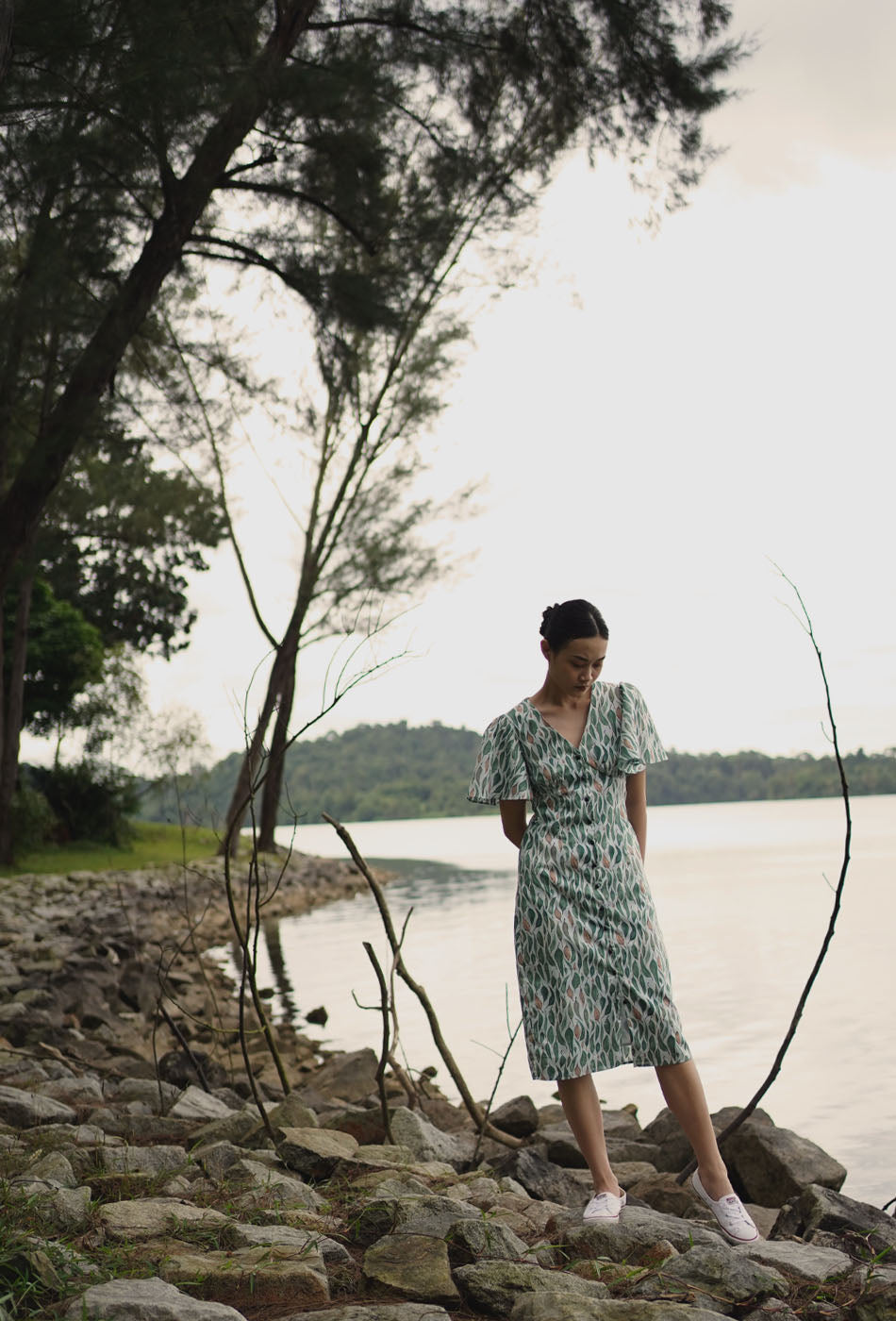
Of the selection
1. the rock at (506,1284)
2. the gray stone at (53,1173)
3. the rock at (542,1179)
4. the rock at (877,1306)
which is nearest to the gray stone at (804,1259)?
the rock at (877,1306)

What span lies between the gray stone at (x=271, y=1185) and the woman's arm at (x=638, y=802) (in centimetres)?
121

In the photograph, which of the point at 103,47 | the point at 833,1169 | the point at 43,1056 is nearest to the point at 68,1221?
the point at 833,1169

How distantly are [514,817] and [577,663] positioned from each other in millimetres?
466

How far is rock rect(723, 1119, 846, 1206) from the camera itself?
4.15 metres

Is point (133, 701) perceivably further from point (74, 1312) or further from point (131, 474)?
point (74, 1312)

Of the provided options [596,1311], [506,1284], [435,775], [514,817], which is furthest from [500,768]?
[435,775]

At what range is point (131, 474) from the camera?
1938 centimetres

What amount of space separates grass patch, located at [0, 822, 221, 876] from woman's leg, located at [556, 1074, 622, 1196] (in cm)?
1274

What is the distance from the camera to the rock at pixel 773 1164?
415cm

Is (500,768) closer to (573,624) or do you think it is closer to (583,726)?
(583,726)

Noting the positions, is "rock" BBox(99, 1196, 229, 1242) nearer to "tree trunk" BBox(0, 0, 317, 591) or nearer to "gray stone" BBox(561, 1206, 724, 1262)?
"gray stone" BBox(561, 1206, 724, 1262)

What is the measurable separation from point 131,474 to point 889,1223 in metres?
17.5

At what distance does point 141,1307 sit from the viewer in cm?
210

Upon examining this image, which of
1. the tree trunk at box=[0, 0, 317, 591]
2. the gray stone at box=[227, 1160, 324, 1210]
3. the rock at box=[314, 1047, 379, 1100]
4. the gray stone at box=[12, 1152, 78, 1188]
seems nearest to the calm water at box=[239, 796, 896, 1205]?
the rock at box=[314, 1047, 379, 1100]
